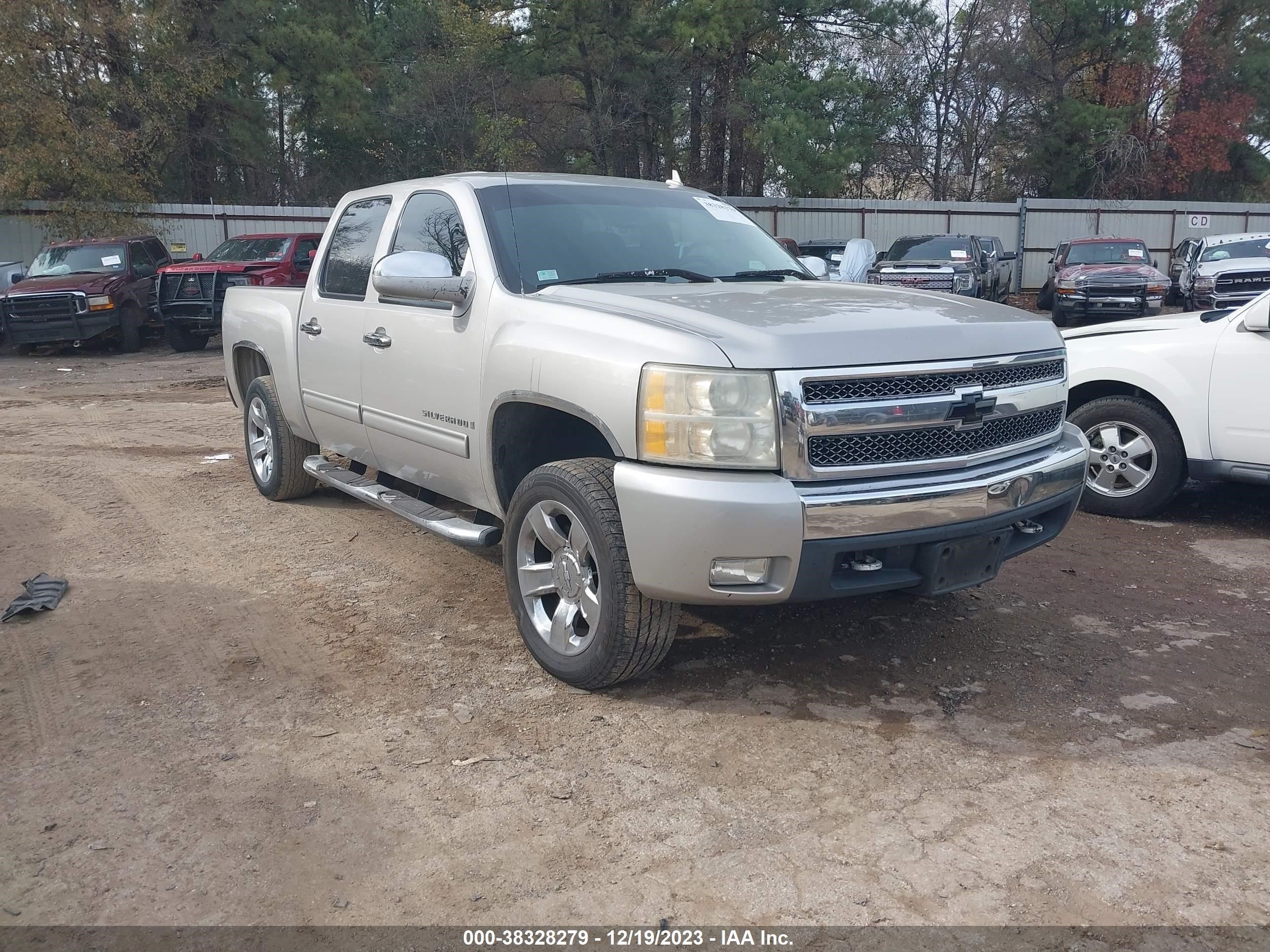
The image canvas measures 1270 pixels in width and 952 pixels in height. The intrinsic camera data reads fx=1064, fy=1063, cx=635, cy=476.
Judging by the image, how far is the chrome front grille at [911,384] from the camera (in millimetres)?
3443

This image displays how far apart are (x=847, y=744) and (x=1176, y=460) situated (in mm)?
3752

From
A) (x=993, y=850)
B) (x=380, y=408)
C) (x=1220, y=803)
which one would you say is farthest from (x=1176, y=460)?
(x=380, y=408)

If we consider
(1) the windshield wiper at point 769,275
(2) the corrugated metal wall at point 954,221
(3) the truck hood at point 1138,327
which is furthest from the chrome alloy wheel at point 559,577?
(2) the corrugated metal wall at point 954,221

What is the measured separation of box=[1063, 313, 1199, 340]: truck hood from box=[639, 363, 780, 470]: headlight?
3804 mm

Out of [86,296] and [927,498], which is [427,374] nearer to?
[927,498]

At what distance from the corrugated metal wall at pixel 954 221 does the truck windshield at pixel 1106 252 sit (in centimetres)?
784

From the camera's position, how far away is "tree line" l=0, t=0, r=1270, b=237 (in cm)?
2356

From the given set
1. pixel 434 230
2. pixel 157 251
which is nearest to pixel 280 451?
pixel 434 230

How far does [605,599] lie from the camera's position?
367 centimetres

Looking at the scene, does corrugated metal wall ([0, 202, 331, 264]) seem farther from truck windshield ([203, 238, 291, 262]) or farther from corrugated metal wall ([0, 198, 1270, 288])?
truck windshield ([203, 238, 291, 262])

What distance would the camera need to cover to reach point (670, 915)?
268 centimetres

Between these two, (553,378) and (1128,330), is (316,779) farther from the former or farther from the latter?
(1128,330)

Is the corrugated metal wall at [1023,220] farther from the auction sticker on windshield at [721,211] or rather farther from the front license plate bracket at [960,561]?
the front license plate bracket at [960,561]

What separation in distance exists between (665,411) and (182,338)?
16724 mm
